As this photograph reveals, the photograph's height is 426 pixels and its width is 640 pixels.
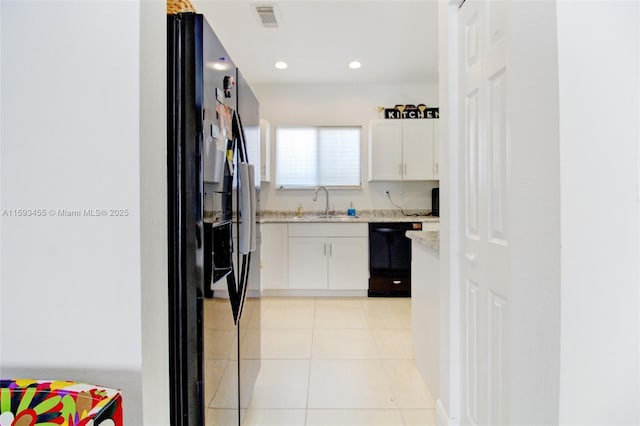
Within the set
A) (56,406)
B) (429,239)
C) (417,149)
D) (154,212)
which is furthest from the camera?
(417,149)

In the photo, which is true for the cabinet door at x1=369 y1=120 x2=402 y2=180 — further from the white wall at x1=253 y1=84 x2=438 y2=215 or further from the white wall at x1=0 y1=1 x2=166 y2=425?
the white wall at x1=0 y1=1 x2=166 y2=425

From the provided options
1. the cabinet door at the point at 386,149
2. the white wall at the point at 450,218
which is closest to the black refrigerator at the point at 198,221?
the white wall at the point at 450,218

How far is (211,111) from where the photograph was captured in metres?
1.22

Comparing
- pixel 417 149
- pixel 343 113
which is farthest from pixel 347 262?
pixel 343 113

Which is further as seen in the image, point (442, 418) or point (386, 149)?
point (386, 149)

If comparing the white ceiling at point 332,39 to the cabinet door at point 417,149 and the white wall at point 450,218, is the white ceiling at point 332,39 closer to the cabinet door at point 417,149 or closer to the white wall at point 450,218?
the cabinet door at point 417,149

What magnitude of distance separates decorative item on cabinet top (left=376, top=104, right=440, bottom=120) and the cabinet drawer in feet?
5.06

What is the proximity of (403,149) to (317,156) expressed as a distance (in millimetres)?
1099

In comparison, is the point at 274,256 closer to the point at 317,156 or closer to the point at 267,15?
the point at 317,156

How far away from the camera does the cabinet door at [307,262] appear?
13.5 feet

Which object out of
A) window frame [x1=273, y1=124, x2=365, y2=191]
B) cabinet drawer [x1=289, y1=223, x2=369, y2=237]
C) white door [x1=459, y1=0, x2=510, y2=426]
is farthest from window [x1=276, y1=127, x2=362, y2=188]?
white door [x1=459, y1=0, x2=510, y2=426]

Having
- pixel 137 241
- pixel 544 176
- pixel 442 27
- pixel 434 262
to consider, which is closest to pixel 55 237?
pixel 137 241

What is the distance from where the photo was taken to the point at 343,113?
471 centimetres

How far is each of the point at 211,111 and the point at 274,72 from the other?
10.9 ft
